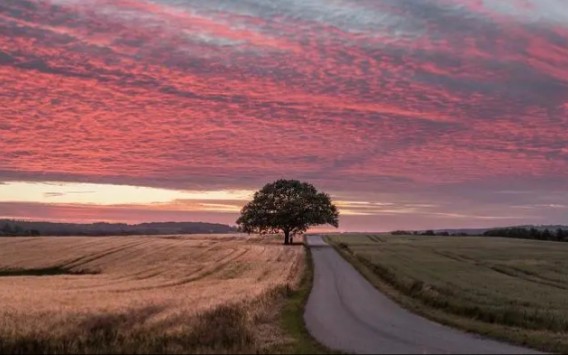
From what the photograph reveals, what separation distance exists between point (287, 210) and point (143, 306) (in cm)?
8658

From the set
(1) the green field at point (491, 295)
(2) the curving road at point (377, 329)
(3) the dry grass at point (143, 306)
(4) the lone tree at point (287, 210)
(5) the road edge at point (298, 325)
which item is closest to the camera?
(5) the road edge at point (298, 325)

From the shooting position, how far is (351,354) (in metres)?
19.1

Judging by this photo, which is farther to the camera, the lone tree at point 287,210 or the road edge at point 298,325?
the lone tree at point 287,210

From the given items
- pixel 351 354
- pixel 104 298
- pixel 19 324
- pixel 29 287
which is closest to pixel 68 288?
pixel 29 287

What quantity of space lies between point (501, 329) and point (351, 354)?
29.3ft

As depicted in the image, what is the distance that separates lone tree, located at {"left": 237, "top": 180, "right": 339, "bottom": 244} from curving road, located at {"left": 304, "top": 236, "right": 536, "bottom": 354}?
78511 mm

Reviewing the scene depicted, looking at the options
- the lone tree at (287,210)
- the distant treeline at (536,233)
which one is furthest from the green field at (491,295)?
the distant treeline at (536,233)

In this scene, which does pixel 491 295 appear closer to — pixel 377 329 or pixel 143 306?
pixel 377 329

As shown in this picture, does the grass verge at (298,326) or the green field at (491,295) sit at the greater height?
the green field at (491,295)

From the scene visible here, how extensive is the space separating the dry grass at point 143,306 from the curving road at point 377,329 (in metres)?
2.03

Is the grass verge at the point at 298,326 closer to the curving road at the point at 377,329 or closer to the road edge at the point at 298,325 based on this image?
the road edge at the point at 298,325

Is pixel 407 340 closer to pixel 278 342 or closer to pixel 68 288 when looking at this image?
pixel 278 342

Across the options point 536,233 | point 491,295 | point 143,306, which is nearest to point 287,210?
point 536,233

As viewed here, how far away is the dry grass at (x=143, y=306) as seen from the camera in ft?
70.9
